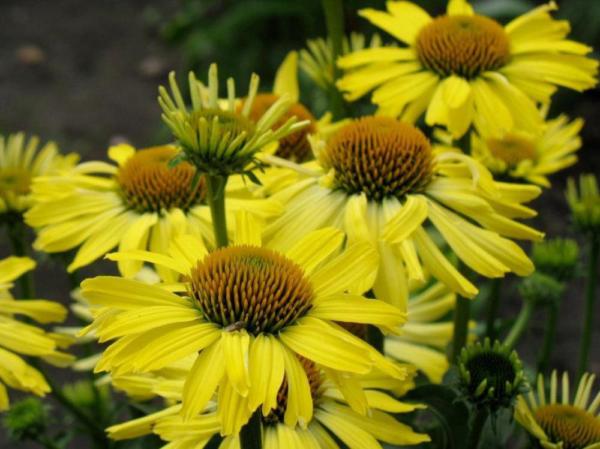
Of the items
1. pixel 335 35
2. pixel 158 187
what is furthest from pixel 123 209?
pixel 335 35

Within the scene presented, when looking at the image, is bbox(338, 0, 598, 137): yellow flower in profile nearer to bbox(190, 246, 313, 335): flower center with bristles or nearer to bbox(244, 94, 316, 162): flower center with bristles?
bbox(244, 94, 316, 162): flower center with bristles

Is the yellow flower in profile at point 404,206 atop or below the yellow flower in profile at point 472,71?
below

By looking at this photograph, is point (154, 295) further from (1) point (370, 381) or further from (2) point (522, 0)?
(2) point (522, 0)

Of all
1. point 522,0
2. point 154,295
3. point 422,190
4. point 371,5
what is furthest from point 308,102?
point 154,295

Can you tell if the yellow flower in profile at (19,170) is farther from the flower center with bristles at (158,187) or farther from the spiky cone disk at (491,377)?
the spiky cone disk at (491,377)

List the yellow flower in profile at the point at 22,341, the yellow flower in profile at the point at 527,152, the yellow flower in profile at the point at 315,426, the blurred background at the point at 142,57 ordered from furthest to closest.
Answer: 1. the blurred background at the point at 142,57
2. the yellow flower in profile at the point at 527,152
3. the yellow flower in profile at the point at 22,341
4. the yellow flower in profile at the point at 315,426

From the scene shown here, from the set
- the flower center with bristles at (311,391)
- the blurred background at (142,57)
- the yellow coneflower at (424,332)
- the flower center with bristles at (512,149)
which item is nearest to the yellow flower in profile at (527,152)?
the flower center with bristles at (512,149)

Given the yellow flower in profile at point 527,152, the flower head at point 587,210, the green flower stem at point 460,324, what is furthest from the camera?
the yellow flower in profile at point 527,152

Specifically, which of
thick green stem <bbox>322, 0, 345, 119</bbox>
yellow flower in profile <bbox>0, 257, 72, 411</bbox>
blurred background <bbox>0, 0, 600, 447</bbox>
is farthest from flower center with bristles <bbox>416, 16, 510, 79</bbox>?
blurred background <bbox>0, 0, 600, 447</bbox>

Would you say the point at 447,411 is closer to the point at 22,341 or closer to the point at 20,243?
the point at 22,341
